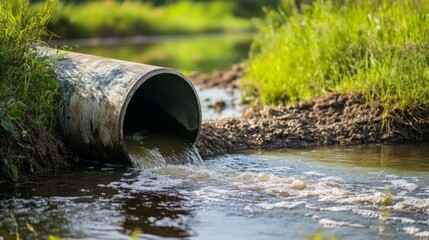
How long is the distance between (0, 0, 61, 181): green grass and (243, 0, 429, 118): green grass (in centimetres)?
333

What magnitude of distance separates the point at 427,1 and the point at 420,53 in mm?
1321

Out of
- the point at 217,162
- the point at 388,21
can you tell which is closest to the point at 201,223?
the point at 217,162

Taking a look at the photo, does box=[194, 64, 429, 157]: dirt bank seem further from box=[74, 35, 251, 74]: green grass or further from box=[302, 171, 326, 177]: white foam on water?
box=[74, 35, 251, 74]: green grass

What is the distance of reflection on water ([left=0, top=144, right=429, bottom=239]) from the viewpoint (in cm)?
540

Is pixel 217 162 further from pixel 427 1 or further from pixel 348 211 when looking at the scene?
pixel 427 1

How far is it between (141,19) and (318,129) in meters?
21.0

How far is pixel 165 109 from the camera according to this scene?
8117 mm

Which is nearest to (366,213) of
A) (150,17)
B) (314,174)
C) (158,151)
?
(314,174)

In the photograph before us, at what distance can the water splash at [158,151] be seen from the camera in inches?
290

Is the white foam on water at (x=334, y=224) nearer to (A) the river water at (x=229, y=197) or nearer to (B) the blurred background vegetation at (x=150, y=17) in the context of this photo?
(A) the river water at (x=229, y=197)

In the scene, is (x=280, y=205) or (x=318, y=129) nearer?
(x=280, y=205)

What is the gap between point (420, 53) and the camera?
889 cm

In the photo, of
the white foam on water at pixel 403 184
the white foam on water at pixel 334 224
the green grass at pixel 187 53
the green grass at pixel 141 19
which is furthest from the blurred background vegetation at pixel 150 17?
the white foam on water at pixel 334 224

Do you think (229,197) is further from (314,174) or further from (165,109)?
(165,109)
